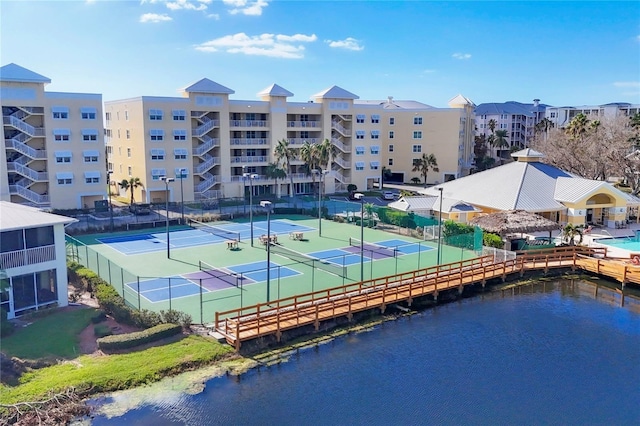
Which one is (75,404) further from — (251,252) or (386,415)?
(251,252)

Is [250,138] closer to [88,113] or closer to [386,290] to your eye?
[88,113]

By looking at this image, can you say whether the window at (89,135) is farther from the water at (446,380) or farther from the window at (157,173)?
the water at (446,380)

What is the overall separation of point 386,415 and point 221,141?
4954 centimetres

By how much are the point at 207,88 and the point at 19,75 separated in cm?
1868

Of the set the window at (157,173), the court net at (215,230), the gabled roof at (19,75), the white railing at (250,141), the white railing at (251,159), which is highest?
the gabled roof at (19,75)

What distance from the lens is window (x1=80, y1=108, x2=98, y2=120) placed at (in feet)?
175

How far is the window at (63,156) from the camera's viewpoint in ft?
172

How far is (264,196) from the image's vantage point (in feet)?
210

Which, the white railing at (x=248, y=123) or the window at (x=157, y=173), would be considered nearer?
the window at (x=157, y=173)

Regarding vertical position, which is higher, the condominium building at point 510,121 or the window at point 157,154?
the condominium building at point 510,121

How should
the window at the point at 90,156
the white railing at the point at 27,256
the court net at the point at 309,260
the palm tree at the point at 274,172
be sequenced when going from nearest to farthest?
the white railing at the point at 27,256 → the court net at the point at 309,260 → the window at the point at 90,156 → the palm tree at the point at 274,172

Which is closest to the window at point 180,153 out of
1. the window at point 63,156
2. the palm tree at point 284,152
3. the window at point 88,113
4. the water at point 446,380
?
the window at point 88,113

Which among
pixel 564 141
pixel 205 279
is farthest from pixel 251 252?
pixel 564 141

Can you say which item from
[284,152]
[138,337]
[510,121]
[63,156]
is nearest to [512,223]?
[138,337]
